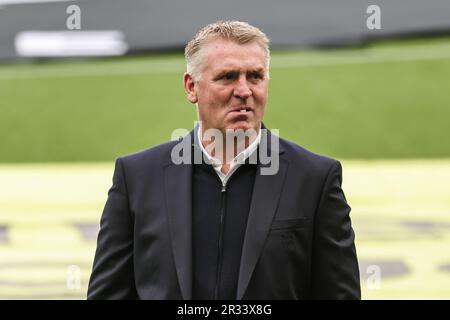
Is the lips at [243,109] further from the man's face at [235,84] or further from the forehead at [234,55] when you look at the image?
the forehead at [234,55]

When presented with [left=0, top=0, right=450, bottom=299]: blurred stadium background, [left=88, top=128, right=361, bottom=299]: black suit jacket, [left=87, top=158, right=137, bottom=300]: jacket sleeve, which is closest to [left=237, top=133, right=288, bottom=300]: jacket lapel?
[left=88, top=128, right=361, bottom=299]: black suit jacket

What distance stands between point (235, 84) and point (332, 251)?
56 centimetres

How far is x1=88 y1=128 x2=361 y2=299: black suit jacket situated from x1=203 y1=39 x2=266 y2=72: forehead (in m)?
0.30

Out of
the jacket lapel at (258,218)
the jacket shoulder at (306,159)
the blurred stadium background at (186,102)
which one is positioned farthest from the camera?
the blurred stadium background at (186,102)

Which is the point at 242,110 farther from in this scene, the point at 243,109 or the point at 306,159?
the point at 306,159

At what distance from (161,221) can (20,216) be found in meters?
9.06

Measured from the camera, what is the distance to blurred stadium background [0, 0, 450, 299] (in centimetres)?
1173

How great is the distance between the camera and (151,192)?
2.29 m

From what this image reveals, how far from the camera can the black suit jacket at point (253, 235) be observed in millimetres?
2145

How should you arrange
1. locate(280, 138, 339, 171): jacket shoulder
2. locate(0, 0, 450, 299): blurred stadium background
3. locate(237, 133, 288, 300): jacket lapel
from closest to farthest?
locate(237, 133, 288, 300): jacket lapel < locate(280, 138, 339, 171): jacket shoulder < locate(0, 0, 450, 299): blurred stadium background

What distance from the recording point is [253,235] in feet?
7.06

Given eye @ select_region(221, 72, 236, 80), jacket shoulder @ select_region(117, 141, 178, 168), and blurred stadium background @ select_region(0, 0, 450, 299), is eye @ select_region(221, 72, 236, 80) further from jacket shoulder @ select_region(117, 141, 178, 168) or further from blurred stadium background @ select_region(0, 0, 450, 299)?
blurred stadium background @ select_region(0, 0, 450, 299)

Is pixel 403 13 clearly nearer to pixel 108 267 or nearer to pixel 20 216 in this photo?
pixel 20 216

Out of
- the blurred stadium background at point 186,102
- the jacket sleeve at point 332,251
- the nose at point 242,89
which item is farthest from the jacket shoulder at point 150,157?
the blurred stadium background at point 186,102
